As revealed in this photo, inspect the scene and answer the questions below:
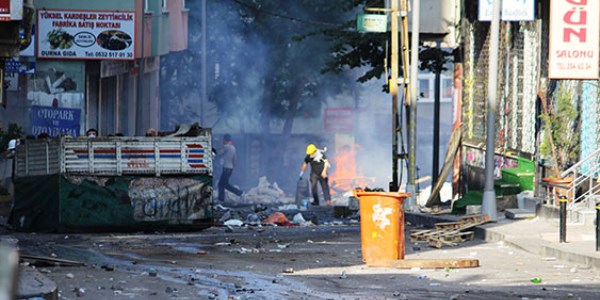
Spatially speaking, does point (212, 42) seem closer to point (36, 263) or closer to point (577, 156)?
point (577, 156)

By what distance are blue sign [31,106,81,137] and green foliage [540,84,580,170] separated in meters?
11.3

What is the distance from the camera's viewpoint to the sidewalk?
53.3ft

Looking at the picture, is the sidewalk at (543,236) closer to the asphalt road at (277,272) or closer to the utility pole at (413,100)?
the asphalt road at (277,272)

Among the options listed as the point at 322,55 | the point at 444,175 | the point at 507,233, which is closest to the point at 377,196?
the point at 507,233

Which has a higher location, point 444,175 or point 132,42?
point 132,42

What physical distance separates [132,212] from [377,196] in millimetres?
8233

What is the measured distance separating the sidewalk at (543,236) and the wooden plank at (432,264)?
1449 mm

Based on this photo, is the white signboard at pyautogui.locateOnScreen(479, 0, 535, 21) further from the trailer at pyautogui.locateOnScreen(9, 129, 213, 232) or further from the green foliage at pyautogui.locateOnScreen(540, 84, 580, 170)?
the trailer at pyautogui.locateOnScreen(9, 129, 213, 232)

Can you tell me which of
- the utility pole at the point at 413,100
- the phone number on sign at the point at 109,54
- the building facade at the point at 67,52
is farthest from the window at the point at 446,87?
the utility pole at the point at 413,100

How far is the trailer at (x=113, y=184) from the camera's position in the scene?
22656 mm

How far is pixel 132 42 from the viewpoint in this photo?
36031 mm

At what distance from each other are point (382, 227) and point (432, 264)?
1.08m

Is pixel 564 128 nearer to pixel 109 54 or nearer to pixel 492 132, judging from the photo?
pixel 492 132

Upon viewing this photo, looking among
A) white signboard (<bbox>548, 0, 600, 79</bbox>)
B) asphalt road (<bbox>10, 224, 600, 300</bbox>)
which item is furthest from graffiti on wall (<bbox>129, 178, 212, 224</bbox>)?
white signboard (<bbox>548, 0, 600, 79</bbox>)
